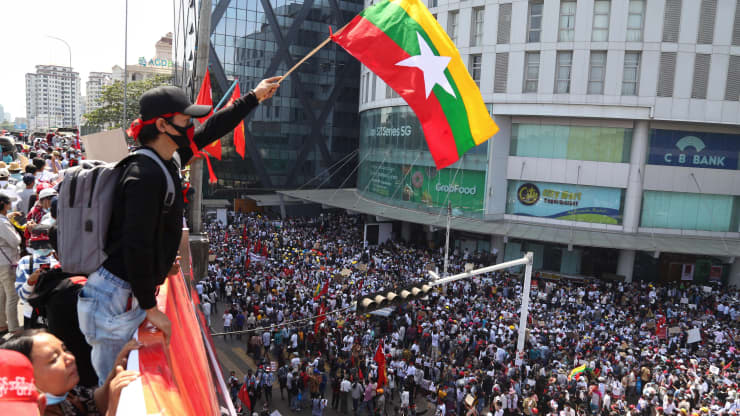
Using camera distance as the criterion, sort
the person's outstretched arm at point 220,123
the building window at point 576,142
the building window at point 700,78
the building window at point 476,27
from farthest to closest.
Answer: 1. the building window at point 476,27
2. the building window at point 576,142
3. the building window at point 700,78
4. the person's outstretched arm at point 220,123

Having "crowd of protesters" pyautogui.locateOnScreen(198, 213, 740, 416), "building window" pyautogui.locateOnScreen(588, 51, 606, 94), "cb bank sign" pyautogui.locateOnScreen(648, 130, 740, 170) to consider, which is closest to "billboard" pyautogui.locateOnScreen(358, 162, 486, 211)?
"crowd of protesters" pyautogui.locateOnScreen(198, 213, 740, 416)

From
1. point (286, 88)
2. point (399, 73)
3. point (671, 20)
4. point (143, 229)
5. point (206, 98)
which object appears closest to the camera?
point (143, 229)

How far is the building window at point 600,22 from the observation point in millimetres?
28797

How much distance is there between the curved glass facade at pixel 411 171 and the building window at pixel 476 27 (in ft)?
20.9

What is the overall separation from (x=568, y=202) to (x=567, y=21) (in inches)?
413

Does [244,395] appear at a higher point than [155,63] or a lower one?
lower

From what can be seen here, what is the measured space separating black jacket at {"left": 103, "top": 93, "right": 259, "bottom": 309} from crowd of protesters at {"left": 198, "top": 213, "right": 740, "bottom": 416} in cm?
778

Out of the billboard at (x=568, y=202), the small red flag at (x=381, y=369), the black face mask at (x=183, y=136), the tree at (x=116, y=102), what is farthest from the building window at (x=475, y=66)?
the tree at (x=116, y=102)

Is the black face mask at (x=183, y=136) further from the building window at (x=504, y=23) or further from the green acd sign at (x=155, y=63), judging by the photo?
the green acd sign at (x=155, y=63)

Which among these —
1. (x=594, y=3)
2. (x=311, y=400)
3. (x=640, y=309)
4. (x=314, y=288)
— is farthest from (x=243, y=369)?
(x=594, y=3)

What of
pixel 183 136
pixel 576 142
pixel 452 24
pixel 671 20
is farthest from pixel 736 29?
pixel 183 136

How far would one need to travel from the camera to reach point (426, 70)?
734 cm

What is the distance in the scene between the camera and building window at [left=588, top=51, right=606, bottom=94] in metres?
29.2

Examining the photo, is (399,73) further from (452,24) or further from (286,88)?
(286,88)
